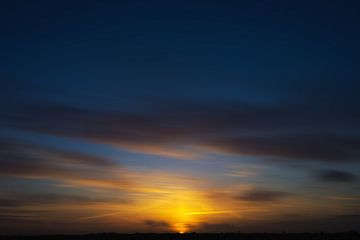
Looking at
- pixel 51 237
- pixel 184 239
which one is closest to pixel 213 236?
pixel 184 239

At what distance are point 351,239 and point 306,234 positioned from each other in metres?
15.4

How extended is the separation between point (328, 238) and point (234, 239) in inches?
738

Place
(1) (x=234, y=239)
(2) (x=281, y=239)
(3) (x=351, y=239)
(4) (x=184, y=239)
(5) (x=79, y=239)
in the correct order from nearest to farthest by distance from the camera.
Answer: (3) (x=351, y=239), (2) (x=281, y=239), (1) (x=234, y=239), (4) (x=184, y=239), (5) (x=79, y=239)

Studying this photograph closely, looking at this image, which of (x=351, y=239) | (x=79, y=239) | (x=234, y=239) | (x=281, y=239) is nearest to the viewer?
(x=351, y=239)

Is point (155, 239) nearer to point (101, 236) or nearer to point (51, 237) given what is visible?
point (101, 236)

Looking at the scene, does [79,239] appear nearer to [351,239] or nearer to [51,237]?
[51,237]

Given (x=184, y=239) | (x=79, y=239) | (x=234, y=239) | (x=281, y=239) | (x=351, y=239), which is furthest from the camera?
(x=79, y=239)

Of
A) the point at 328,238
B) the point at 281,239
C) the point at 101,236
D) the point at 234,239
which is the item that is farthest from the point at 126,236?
the point at 328,238

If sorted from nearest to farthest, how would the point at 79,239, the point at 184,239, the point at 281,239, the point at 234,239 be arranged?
the point at 281,239 → the point at 234,239 → the point at 184,239 → the point at 79,239

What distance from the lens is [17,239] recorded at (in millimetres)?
107562

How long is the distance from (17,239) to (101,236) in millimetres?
21602

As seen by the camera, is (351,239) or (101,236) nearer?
(351,239)

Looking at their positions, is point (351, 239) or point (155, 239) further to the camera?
point (155, 239)

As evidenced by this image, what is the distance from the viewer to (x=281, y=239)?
92875 mm
